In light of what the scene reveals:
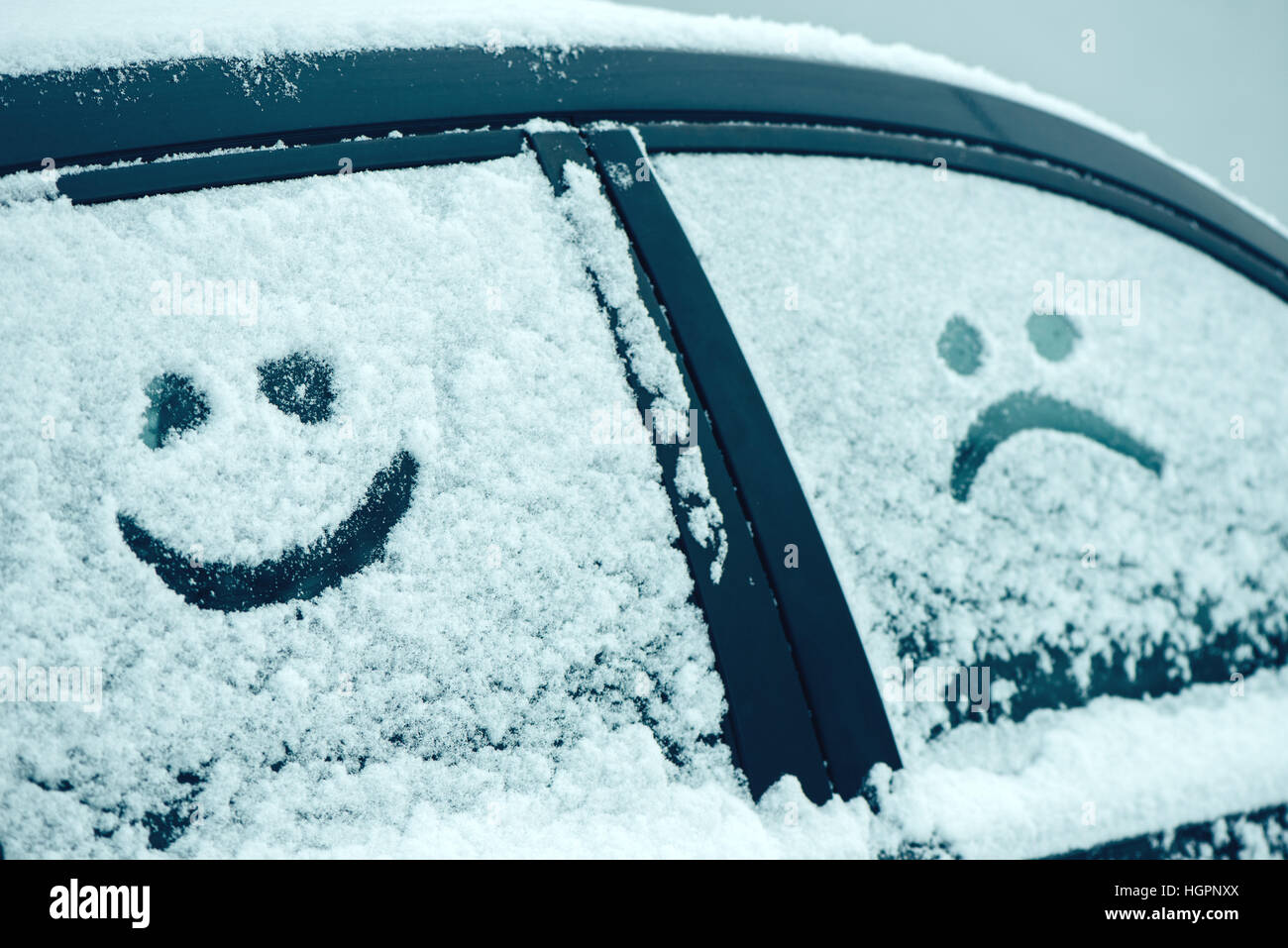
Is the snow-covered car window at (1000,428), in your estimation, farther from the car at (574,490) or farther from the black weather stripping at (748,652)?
the black weather stripping at (748,652)

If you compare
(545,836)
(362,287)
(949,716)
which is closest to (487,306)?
(362,287)

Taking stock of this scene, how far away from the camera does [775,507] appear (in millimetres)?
1037

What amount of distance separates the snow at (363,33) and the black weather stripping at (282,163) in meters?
0.12

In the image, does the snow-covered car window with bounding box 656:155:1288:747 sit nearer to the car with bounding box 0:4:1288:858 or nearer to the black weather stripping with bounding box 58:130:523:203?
the car with bounding box 0:4:1288:858

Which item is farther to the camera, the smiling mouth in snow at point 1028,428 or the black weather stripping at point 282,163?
the smiling mouth in snow at point 1028,428

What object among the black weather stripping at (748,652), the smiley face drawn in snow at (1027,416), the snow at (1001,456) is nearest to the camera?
the black weather stripping at (748,652)

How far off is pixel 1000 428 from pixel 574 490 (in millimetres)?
690

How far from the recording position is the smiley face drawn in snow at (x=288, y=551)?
86cm

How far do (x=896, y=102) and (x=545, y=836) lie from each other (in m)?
1.34

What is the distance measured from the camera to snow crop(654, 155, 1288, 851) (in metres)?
1.08

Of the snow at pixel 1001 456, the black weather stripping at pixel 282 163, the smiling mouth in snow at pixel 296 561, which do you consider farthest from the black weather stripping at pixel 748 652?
the black weather stripping at pixel 282 163

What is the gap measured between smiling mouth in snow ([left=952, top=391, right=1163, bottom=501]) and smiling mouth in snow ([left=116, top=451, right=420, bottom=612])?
2.62 feet

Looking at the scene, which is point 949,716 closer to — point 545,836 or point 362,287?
point 545,836

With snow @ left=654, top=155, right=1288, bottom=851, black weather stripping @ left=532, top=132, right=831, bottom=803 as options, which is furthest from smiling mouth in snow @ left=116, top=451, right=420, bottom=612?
snow @ left=654, top=155, right=1288, bottom=851
